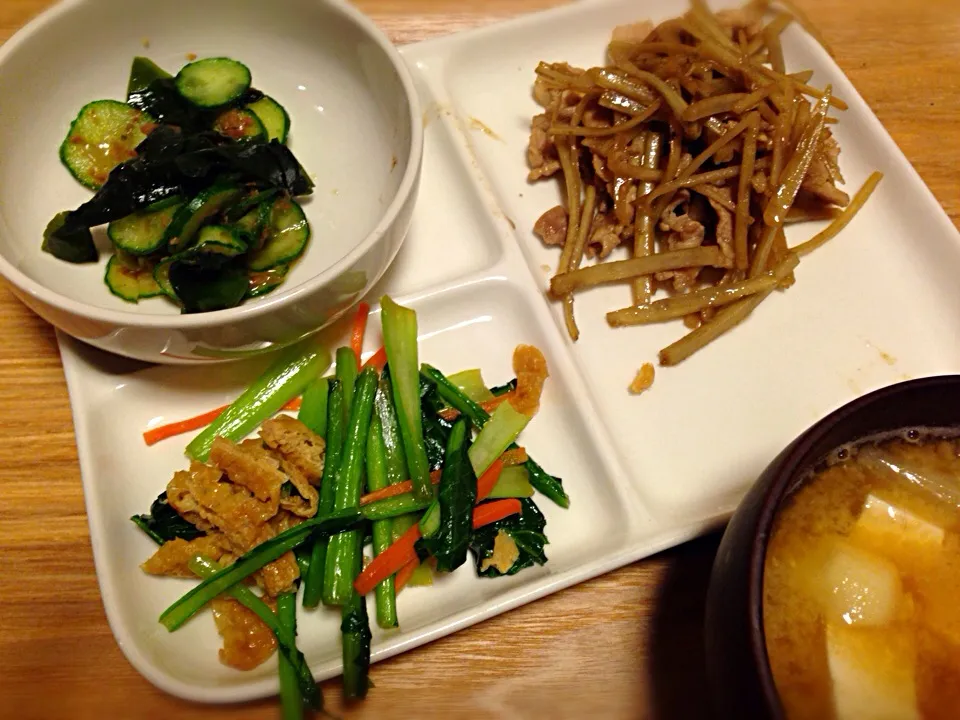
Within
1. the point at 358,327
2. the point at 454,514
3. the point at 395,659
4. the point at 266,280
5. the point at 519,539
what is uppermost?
the point at 266,280

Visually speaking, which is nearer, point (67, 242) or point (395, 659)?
point (395, 659)

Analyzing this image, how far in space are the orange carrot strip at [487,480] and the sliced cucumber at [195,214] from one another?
2.85 feet

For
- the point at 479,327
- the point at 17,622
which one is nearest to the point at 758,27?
A: the point at 479,327

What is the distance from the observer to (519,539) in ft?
5.19

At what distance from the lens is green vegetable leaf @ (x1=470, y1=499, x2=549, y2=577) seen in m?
1.56

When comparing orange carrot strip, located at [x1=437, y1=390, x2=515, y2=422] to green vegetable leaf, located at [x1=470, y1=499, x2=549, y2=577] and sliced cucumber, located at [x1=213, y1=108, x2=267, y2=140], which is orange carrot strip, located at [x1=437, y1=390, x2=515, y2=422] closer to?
green vegetable leaf, located at [x1=470, y1=499, x2=549, y2=577]

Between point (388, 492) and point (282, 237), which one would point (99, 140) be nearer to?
point (282, 237)

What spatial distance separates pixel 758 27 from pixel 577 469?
1.53m

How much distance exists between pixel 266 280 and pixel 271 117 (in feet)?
1.69


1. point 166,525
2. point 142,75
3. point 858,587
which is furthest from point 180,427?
point 858,587

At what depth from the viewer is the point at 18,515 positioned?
158 centimetres

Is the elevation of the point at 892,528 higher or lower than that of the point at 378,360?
higher

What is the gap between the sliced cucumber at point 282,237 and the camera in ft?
5.65

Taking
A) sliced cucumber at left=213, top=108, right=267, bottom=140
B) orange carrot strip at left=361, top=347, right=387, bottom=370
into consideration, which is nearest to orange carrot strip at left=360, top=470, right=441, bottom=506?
orange carrot strip at left=361, top=347, right=387, bottom=370
